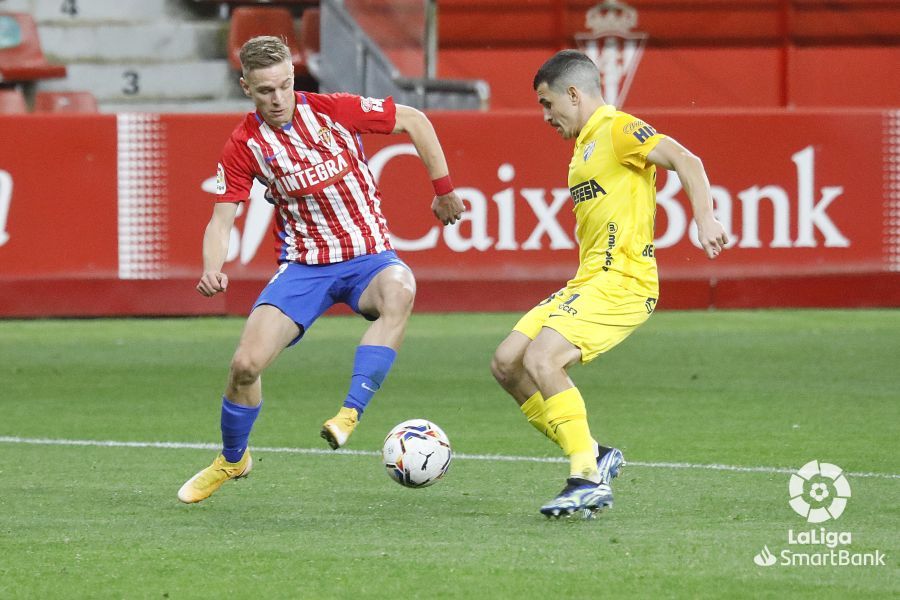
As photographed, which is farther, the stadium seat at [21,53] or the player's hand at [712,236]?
the stadium seat at [21,53]

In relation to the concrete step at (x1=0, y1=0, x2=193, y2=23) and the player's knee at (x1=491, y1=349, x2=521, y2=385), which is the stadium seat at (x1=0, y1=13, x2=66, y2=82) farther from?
the player's knee at (x1=491, y1=349, x2=521, y2=385)

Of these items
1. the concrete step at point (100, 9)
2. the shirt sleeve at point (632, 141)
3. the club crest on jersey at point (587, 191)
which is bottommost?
the concrete step at point (100, 9)

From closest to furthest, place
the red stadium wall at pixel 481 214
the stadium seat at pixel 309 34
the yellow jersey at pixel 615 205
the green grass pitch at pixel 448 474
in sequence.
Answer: the green grass pitch at pixel 448 474 → the yellow jersey at pixel 615 205 → the red stadium wall at pixel 481 214 → the stadium seat at pixel 309 34

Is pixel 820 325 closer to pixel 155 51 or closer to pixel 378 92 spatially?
pixel 378 92

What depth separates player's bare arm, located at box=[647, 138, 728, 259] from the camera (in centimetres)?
588

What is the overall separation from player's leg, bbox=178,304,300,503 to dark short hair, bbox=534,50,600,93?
4.78 feet

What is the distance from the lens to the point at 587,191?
6.41 m

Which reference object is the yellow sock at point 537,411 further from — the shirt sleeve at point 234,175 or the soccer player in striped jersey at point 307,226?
the shirt sleeve at point 234,175

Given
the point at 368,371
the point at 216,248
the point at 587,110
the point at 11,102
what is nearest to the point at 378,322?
the point at 368,371

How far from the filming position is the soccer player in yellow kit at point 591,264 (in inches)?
242

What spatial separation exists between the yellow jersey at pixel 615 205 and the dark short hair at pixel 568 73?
0.15m

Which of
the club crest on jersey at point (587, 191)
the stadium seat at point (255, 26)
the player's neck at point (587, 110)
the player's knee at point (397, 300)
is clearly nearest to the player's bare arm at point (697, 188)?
the club crest on jersey at point (587, 191)

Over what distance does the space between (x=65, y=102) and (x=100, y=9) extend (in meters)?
1.96

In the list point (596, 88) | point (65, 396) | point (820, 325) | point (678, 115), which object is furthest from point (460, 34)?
point (596, 88)
